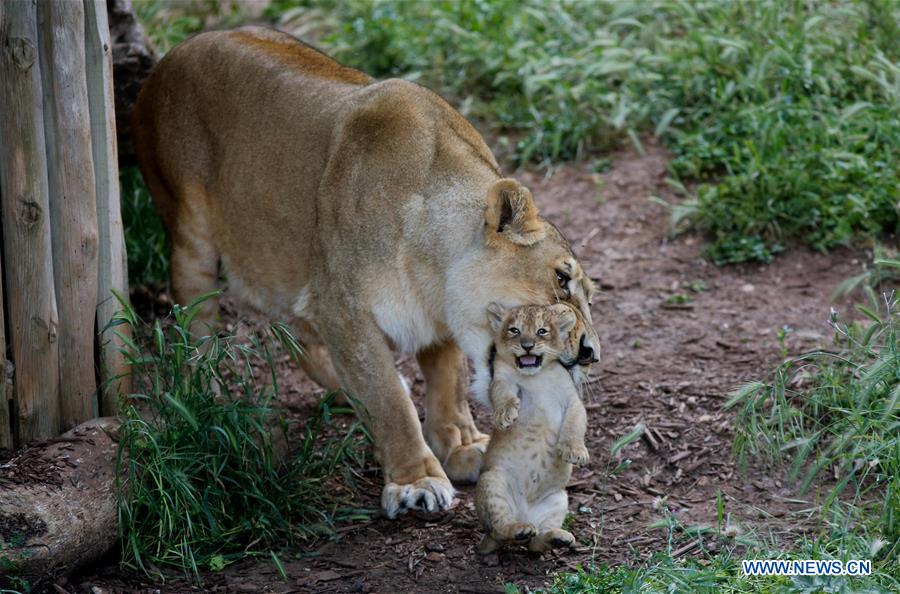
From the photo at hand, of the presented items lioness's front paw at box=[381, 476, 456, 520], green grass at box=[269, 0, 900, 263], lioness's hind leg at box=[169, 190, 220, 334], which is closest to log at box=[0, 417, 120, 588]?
lioness's front paw at box=[381, 476, 456, 520]

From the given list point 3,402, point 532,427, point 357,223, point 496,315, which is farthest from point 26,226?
point 532,427

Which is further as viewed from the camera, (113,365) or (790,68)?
(790,68)

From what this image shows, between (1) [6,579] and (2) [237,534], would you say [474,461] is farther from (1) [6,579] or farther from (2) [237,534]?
(1) [6,579]

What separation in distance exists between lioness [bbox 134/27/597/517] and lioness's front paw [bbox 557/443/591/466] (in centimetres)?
36

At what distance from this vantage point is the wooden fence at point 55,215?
4566mm

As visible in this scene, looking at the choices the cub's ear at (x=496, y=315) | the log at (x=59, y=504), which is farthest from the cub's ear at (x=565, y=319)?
the log at (x=59, y=504)

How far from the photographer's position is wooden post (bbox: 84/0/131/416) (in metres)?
4.84

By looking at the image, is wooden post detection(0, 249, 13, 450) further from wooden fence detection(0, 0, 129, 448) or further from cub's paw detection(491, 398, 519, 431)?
cub's paw detection(491, 398, 519, 431)

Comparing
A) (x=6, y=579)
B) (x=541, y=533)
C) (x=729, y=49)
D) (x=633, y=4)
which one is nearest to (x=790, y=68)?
(x=729, y=49)

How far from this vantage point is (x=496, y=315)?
15.3 feet

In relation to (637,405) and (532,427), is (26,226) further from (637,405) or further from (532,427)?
(637,405)

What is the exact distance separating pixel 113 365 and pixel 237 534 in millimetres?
886

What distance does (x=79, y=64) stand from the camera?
4.73 m

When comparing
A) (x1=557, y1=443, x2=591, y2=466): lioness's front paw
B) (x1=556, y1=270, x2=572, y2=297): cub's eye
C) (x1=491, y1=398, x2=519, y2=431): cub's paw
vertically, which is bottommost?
(x1=557, y1=443, x2=591, y2=466): lioness's front paw
